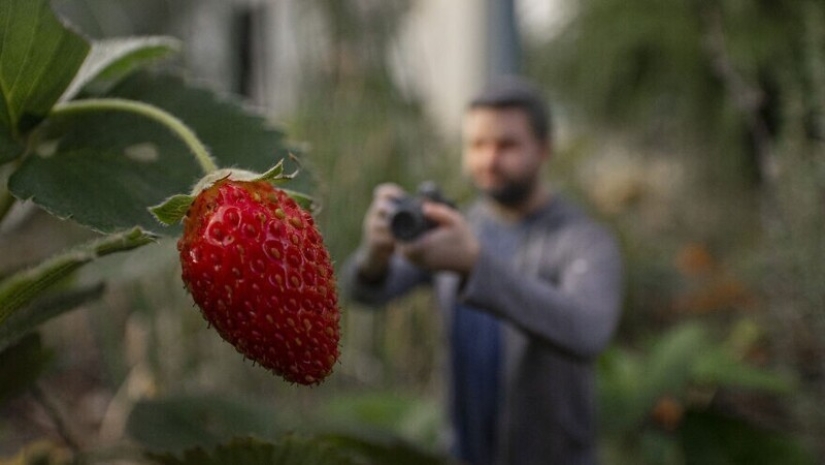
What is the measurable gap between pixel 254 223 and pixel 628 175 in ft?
10.1

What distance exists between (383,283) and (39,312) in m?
0.66

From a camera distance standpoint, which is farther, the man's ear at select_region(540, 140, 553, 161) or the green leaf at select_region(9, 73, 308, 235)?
the man's ear at select_region(540, 140, 553, 161)

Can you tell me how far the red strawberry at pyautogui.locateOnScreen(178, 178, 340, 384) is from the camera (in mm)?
425

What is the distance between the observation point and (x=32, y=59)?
0.45 metres

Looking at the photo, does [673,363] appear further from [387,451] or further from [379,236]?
[387,451]

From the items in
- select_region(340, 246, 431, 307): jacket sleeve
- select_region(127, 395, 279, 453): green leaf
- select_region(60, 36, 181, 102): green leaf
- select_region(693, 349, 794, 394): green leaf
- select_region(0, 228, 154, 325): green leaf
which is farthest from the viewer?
select_region(693, 349, 794, 394): green leaf

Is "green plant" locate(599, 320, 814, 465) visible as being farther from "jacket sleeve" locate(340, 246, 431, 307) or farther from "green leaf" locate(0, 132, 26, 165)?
"green leaf" locate(0, 132, 26, 165)

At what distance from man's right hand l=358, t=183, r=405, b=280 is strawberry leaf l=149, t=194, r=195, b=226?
42 centimetres

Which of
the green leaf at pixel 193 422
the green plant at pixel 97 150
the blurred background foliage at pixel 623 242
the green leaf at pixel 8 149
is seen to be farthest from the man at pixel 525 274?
the green leaf at pixel 8 149

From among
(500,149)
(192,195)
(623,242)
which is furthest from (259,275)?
(623,242)

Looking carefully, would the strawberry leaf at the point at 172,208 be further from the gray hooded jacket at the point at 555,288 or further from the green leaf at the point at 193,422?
the gray hooded jacket at the point at 555,288

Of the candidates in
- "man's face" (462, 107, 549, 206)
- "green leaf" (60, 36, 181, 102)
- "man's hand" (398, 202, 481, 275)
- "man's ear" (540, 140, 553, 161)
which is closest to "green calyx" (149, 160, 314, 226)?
"green leaf" (60, 36, 181, 102)

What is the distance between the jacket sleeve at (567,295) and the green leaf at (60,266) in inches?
18.9

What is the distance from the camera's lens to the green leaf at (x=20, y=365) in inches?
21.6
